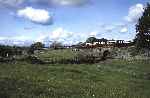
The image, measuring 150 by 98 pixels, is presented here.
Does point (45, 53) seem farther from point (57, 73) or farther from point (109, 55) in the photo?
point (57, 73)

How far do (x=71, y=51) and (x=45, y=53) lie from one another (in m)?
5.11

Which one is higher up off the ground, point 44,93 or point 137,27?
point 137,27

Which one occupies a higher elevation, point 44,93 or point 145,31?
point 145,31

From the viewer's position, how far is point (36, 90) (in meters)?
18.2

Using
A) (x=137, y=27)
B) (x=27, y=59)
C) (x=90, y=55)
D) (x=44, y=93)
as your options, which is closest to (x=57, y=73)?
(x=44, y=93)

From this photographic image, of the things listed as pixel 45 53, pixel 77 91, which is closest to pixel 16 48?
pixel 45 53

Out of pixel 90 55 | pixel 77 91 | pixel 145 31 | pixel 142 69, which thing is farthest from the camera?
pixel 145 31

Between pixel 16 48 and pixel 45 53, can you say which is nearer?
pixel 16 48

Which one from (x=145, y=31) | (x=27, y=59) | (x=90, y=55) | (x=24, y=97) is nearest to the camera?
(x=24, y=97)

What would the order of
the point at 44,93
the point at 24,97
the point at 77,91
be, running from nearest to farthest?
1. the point at 24,97
2. the point at 44,93
3. the point at 77,91

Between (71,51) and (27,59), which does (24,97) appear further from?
(71,51)

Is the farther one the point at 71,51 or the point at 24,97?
the point at 71,51

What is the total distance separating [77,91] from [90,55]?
134 ft

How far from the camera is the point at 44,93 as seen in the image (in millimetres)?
17516
